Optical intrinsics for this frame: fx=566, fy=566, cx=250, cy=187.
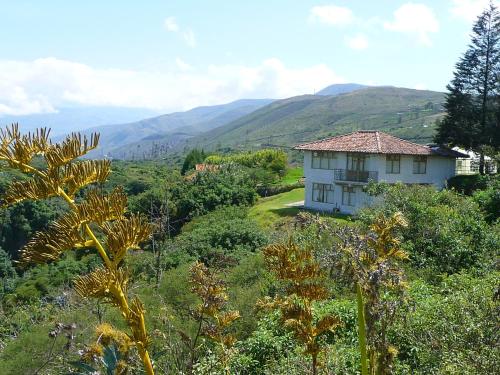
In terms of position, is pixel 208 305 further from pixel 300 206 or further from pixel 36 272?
pixel 36 272

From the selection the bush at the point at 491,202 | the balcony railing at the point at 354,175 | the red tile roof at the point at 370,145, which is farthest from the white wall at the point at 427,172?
the bush at the point at 491,202

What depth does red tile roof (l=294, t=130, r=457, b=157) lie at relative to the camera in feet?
127

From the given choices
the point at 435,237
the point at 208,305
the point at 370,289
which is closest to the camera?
the point at 370,289

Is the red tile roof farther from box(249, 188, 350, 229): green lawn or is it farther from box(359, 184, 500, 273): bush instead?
box(359, 184, 500, 273): bush

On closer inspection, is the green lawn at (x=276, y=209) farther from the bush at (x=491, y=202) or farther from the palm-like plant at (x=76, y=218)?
the palm-like plant at (x=76, y=218)

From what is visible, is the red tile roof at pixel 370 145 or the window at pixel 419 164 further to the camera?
the window at pixel 419 164

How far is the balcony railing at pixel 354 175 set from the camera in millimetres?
38781

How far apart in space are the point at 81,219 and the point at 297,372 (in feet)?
17.7

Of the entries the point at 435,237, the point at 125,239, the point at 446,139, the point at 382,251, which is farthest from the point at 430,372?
the point at 446,139

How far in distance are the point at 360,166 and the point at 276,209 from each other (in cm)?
705

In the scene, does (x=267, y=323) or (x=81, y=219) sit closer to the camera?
(x=81, y=219)

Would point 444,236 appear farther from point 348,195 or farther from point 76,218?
point 348,195

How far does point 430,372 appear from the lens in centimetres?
756

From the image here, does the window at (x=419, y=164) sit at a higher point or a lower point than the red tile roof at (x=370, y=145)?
lower
